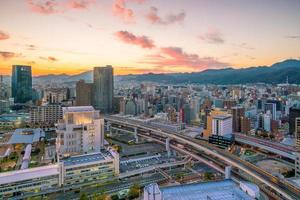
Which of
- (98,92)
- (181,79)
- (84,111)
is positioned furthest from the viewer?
(181,79)

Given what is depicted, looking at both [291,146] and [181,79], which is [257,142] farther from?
[181,79]

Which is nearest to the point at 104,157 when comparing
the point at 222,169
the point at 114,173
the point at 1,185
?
the point at 114,173

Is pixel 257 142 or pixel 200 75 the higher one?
pixel 200 75

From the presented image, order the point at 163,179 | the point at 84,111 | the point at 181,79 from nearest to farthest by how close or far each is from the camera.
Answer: the point at 163,179 → the point at 84,111 → the point at 181,79

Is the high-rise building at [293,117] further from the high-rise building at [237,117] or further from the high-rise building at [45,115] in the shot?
the high-rise building at [45,115]

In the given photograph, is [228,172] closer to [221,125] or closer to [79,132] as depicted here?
[221,125]

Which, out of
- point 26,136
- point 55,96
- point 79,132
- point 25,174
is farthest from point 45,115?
point 25,174

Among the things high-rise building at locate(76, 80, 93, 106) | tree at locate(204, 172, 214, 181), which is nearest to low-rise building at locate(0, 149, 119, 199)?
tree at locate(204, 172, 214, 181)
